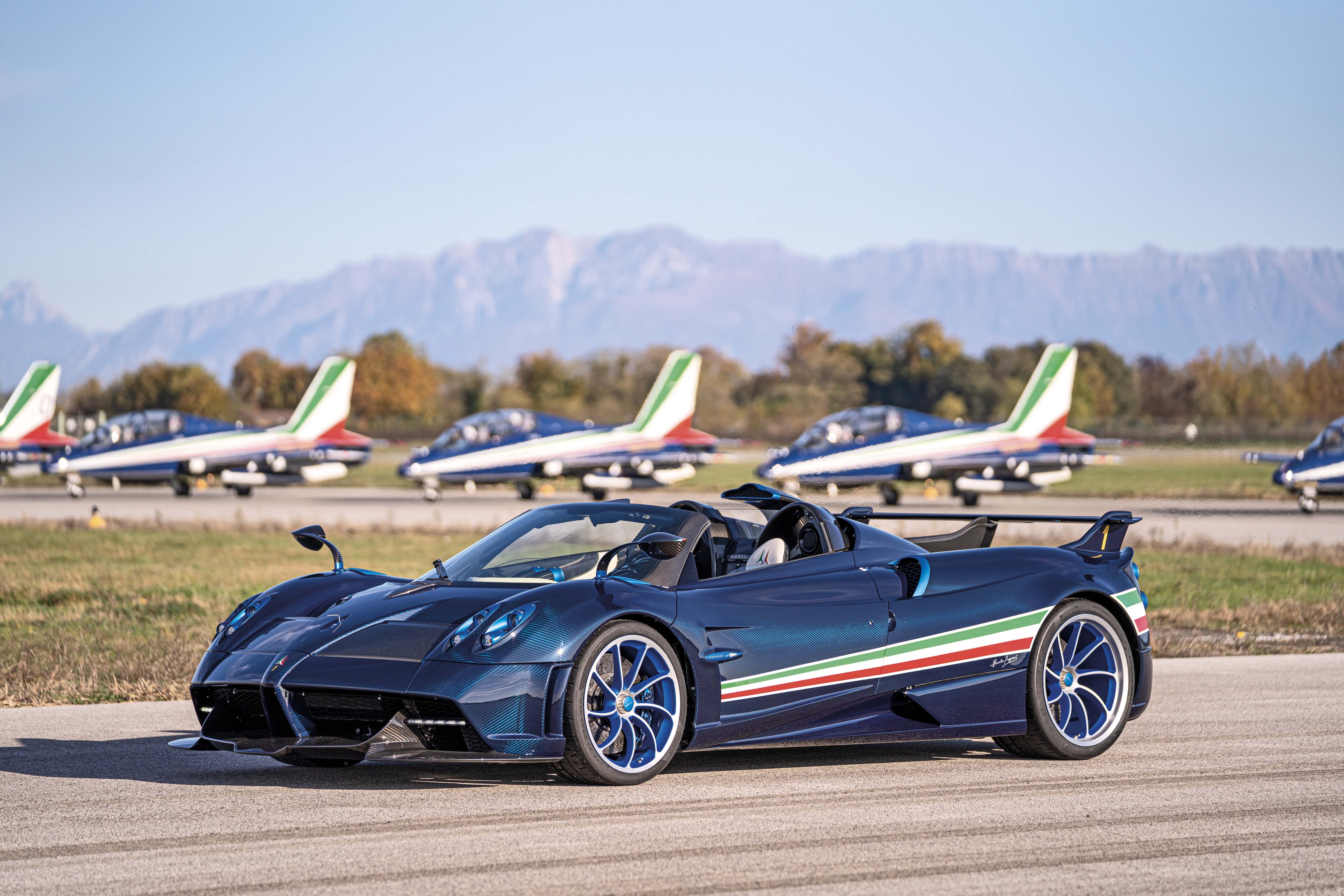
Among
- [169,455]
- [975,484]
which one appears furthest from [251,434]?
[975,484]

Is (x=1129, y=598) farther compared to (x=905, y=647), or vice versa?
(x=1129, y=598)

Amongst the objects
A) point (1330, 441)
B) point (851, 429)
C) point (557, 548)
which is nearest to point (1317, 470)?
point (1330, 441)

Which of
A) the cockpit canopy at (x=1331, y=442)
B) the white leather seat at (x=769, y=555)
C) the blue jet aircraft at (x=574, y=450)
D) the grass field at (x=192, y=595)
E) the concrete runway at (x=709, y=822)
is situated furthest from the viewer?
the blue jet aircraft at (x=574, y=450)

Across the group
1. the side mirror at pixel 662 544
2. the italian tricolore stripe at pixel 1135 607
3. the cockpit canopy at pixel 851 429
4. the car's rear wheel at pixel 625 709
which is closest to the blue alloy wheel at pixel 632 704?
the car's rear wheel at pixel 625 709

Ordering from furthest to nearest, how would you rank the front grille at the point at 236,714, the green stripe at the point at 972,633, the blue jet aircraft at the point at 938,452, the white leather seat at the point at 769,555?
A: the blue jet aircraft at the point at 938,452 → the white leather seat at the point at 769,555 → the green stripe at the point at 972,633 → the front grille at the point at 236,714

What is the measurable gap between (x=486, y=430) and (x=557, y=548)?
35.1 meters

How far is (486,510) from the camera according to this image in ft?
123

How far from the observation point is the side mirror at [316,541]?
8.10m

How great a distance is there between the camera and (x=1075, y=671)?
825 centimetres

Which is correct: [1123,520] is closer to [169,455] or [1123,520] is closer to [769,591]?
[769,591]

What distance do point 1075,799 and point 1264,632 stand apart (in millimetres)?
8345

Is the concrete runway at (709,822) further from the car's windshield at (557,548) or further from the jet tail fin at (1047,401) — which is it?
the jet tail fin at (1047,401)

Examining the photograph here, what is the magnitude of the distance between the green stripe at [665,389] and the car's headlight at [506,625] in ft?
124

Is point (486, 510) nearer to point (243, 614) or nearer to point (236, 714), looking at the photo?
point (243, 614)
